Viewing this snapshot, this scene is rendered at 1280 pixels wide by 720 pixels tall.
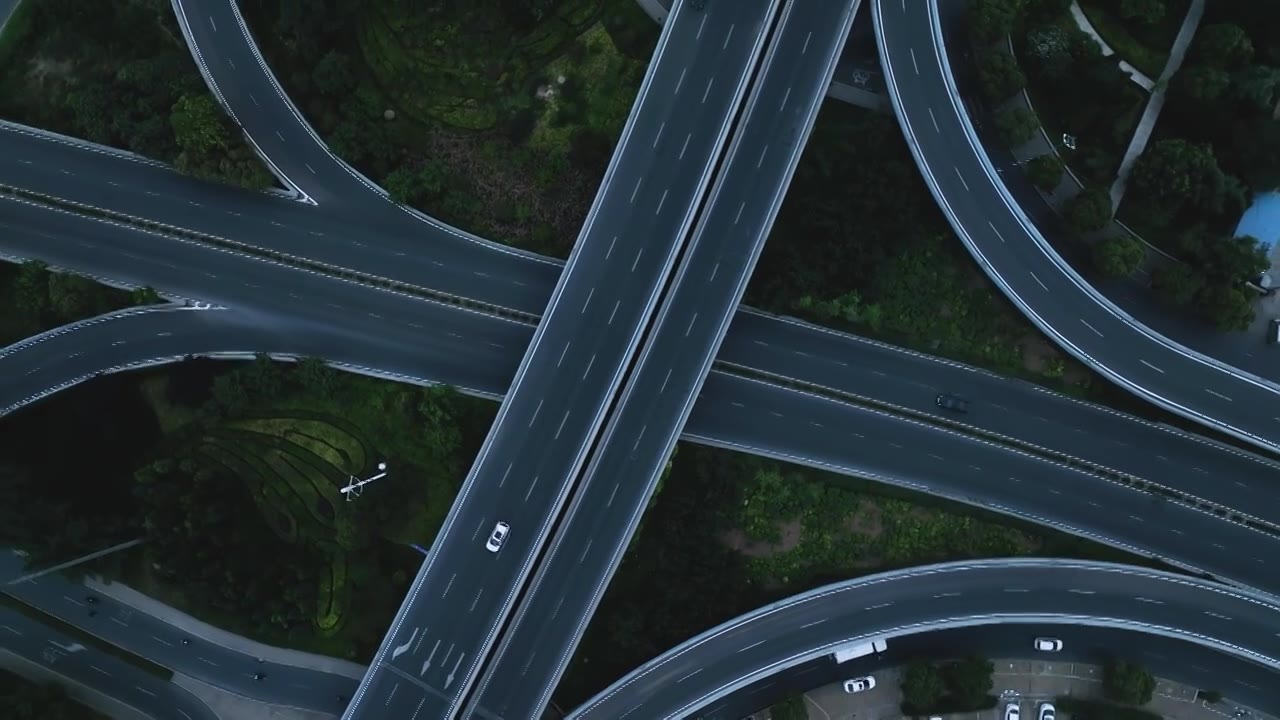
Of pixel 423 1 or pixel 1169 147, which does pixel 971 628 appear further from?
pixel 423 1

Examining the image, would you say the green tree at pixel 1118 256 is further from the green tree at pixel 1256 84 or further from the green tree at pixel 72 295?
the green tree at pixel 72 295

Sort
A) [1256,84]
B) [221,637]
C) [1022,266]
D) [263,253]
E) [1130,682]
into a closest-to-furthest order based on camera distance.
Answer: [1256,84] < [1130,682] < [1022,266] < [263,253] < [221,637]

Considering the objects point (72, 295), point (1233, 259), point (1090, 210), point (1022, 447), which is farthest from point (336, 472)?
point (1233, 259)

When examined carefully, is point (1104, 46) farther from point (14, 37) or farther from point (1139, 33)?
point (14, 37)

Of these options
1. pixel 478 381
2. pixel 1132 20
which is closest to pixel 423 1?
pixel 478 381

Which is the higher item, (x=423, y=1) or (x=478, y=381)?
(x=423, y=1)

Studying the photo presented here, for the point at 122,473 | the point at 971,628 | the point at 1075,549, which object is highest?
the point at 1075,549

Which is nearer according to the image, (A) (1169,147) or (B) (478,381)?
(A) (1169,147)

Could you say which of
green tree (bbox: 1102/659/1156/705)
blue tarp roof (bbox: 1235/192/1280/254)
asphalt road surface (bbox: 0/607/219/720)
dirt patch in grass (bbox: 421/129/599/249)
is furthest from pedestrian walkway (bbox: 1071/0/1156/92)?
asphalt road surface (bbox: 0/607/219/720)
